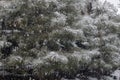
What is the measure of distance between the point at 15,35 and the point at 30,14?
815 millimetres

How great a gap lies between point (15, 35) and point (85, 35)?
2556 millimetres

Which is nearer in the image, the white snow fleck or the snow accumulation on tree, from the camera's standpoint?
the white snow fleck

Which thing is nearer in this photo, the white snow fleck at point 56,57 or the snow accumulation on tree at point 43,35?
the white snow fleck at point 56,57

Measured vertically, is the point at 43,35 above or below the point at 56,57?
above

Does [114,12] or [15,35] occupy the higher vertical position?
[114,12]

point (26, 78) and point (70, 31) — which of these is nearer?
point (70, 31)

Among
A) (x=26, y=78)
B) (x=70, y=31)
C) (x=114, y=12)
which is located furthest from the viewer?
(x=114, y=12)

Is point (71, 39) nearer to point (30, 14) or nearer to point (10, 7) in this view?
point (30, 14)

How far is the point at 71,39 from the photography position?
885 centimetres

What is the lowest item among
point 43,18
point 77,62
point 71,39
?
point 77,62

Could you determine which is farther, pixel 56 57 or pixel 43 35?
pixel 43 35

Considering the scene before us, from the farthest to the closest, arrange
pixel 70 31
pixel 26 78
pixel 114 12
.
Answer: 1. pixel 114 12
2. pixel 26 78
3. pixel 70 31

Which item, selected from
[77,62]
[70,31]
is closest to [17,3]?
[70,31]

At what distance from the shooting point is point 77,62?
339 inches
